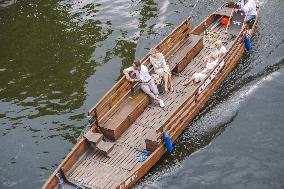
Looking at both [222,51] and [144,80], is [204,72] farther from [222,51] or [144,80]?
[144,80]

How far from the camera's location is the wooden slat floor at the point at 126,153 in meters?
18.6

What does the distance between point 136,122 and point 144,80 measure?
6.67 ft

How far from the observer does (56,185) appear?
59.8ft

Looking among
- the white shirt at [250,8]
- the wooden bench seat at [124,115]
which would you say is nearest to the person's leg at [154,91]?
the wooden bench seat at [124,115]

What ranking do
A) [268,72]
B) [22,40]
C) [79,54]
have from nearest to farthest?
1. [268,72]
2. [79,54]
3. [22,40]

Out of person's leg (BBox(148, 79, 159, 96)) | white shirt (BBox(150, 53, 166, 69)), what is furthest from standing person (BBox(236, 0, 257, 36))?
person's leg (BBox(148, 79, 159, 96))

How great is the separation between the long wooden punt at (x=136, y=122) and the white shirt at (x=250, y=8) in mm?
2306

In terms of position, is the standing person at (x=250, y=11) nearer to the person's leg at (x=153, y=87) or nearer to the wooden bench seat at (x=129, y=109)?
the wooden bench seat at (x=129, y=109)

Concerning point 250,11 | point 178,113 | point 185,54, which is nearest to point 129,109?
point 178,113

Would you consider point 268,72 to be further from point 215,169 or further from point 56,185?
point 56,185

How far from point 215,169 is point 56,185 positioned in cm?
687

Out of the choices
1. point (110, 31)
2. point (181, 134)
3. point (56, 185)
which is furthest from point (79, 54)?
point (56, 185)

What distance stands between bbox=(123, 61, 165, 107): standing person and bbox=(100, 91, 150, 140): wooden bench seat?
0.38m

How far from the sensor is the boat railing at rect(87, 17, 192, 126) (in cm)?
2005
